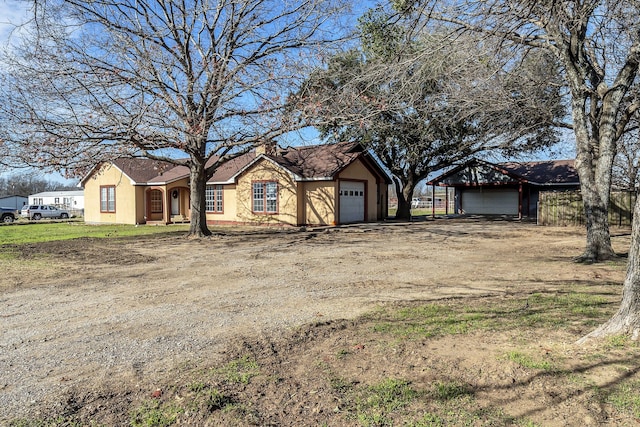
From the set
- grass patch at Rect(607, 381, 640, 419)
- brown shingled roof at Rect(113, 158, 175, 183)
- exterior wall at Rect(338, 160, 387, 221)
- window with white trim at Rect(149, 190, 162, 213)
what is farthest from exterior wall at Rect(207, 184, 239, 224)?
grass patch at Rect(607, 381, 640, 419)

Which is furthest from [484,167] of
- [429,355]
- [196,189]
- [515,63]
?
[429,355]

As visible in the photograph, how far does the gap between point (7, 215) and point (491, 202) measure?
3722 centimetres

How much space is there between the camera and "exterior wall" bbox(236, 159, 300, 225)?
22.4 meters

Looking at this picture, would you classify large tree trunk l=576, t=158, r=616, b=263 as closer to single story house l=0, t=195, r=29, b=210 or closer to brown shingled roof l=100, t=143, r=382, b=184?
brown shingled roof l=100, t=143, r=382, b=184

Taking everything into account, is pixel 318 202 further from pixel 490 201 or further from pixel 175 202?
pixel 490 201

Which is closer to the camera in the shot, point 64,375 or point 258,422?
point 258,422

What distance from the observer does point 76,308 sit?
20.0 ft

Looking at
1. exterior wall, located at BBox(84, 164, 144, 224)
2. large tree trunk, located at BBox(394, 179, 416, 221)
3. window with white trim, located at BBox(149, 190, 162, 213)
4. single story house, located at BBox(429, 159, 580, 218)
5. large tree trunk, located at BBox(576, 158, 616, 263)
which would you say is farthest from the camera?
single story house, located at BBox(429, 159, 580, 218)

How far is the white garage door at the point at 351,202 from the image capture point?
2280 centimetres

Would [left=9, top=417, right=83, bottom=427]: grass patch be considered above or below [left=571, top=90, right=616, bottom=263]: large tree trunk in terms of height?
below

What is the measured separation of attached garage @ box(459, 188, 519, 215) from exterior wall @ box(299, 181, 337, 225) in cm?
1707

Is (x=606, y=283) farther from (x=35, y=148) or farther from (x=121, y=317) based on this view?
(x=35, y=148)

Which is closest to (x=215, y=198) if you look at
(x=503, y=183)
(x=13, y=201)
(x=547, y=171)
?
(x=503, y=183)

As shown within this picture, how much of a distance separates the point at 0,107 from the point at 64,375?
11526 mm
